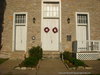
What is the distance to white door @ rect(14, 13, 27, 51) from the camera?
16141mm

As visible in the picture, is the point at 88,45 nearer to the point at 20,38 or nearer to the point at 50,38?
the point at 50,38

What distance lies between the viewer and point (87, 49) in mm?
15180

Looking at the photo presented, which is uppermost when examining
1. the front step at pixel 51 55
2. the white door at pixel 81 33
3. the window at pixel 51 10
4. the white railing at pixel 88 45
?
the window at pixel 51 10

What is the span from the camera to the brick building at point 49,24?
15.8 meters

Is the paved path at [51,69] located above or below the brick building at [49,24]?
below

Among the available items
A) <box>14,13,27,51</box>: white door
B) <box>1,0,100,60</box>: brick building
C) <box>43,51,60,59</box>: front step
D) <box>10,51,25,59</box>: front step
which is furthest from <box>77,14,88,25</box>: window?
<box>10,51,25,59</box>: front step

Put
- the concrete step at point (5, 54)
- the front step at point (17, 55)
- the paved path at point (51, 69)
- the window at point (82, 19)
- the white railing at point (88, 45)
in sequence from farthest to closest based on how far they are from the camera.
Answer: the window at point (82, 19) < the concrete step at point (5, 54) < the front step at point (17, 55) < the white railing at point (88, 45) < the paved path at point (51, 69)

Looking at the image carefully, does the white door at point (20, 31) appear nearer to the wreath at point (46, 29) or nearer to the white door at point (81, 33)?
the wreath at point (46, 29)

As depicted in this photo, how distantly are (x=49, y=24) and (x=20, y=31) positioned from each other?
2.73 metres

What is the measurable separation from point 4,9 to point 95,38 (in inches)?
341

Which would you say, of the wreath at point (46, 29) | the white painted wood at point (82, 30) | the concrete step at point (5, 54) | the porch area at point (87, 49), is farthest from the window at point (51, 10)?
the concrete step at point (5, 54)

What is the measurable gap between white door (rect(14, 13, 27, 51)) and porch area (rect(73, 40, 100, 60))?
4659 millimetres

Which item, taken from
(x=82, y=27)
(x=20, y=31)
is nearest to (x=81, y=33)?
(x=82, y=27)

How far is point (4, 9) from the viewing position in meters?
16.2
